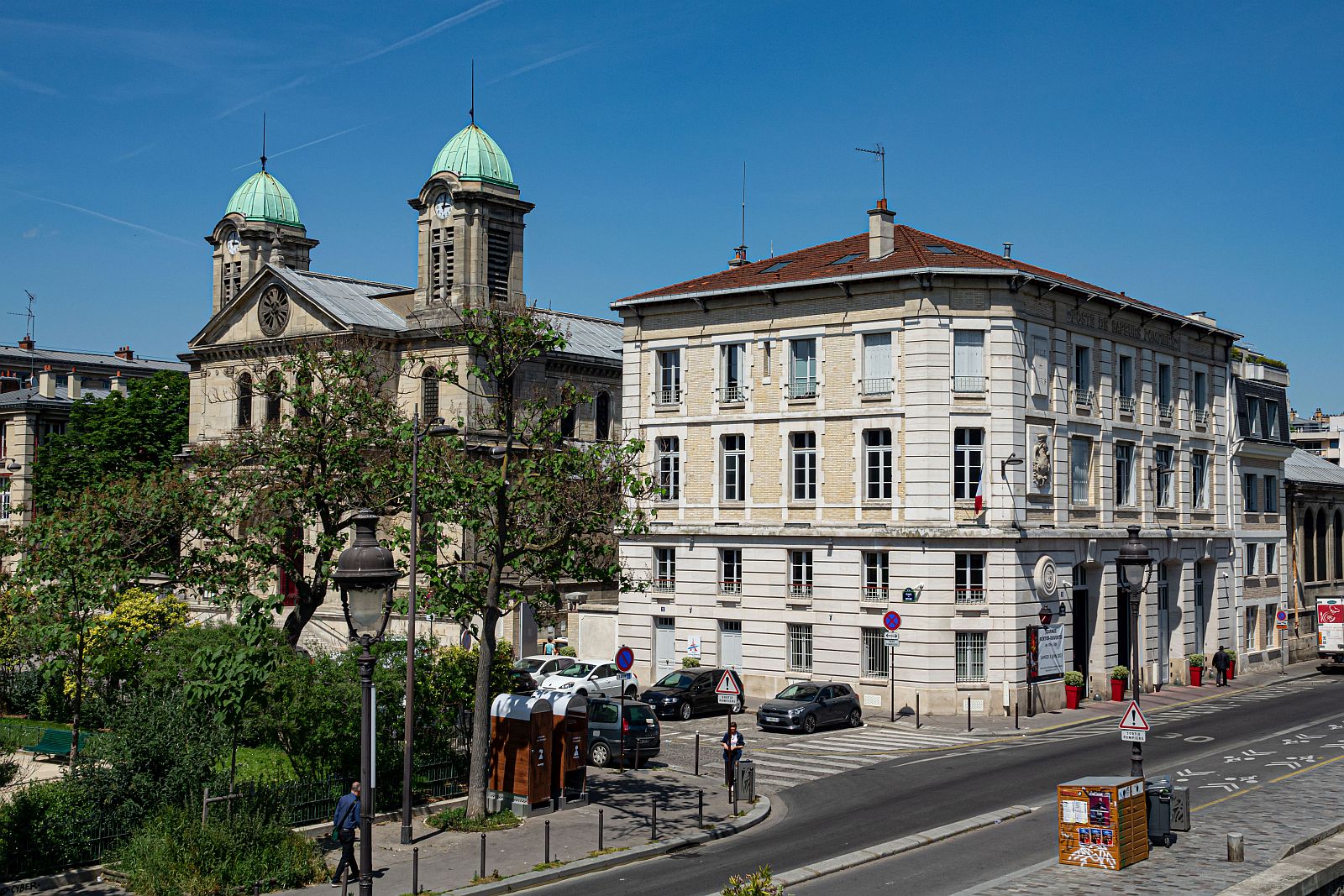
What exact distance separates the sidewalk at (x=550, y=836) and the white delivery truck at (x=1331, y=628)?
124 ft

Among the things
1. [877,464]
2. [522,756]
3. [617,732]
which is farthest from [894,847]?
[877,464]

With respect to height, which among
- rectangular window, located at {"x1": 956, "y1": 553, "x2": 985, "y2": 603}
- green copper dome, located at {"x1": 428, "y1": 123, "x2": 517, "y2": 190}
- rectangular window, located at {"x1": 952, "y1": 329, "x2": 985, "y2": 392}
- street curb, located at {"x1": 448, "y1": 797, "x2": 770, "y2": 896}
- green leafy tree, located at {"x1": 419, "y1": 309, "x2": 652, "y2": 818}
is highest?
green copper dome, located at {"x1": 428, "y1": 123, "x2": 517, "y2": 190}

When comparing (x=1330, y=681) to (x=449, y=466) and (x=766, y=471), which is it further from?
(x=449, y=466)

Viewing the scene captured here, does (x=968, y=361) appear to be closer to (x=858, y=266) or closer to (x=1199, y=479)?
(x=858, y=266)

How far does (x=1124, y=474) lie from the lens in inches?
2015

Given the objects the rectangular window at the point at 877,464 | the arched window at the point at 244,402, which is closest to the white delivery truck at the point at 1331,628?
the rectangular window at the point at 877,464

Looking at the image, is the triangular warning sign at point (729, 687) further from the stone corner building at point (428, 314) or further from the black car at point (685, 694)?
the stone corner building at point (428, 314)

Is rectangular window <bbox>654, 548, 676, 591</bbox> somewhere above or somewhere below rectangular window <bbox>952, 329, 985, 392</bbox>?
below

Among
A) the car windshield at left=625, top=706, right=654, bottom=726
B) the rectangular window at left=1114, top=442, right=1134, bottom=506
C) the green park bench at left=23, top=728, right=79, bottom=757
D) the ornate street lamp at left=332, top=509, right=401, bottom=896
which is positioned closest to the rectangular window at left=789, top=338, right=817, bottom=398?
the rectangular window at left=1114, top=442, right=1134, bottom=506

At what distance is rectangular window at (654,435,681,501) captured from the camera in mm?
49750

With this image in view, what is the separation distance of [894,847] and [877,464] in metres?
22.0

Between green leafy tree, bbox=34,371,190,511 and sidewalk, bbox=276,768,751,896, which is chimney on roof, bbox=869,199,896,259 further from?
green leafy tree, bbox=34,371,190,511

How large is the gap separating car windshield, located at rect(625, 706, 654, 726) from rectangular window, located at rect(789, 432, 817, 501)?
46.3 ft

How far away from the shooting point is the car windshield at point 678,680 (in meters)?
42.8
